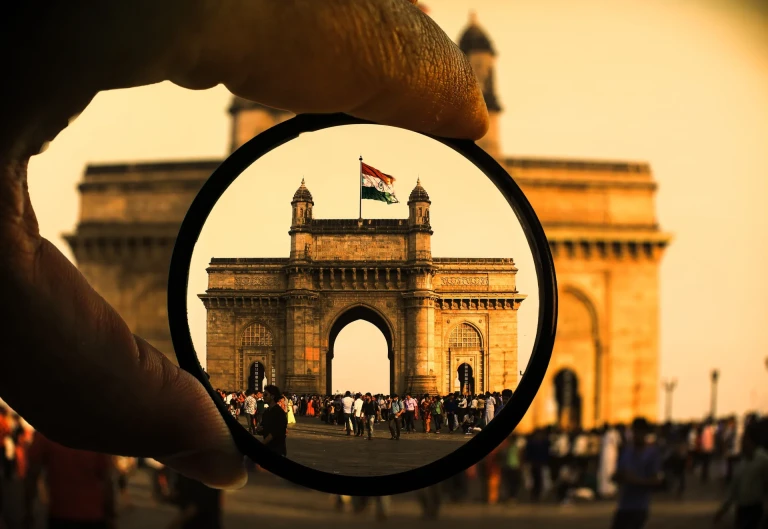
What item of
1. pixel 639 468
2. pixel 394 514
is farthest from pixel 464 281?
pixel 394 514

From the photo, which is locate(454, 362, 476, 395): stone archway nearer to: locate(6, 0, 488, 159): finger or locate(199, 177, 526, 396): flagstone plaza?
locate(199, 177, 526, 396): flagstone plaza

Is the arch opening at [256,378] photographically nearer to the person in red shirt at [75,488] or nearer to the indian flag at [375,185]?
the indian flag at [375,185]

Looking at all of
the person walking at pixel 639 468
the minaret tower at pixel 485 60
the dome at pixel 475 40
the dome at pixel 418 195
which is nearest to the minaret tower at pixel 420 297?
the dome at pixel 418 195

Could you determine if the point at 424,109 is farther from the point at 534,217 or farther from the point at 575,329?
the point at 575,329

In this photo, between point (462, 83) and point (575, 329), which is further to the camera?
point (575, 329)

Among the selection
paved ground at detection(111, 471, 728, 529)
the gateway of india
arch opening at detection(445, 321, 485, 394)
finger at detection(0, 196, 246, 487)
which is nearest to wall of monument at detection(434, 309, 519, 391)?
arch opening at detection(445, 321, 485, 394)

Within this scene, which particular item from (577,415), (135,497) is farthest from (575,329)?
(135,497)
